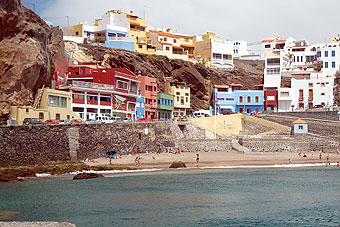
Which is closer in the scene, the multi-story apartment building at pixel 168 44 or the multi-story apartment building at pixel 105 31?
the multi-story apartment building at pixel 105 31

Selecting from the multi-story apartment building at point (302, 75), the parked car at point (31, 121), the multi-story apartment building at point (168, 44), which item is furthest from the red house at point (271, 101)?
the parked car at point (31, 121)

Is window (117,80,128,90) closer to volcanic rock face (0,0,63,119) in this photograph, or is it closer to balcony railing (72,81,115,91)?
balcony railing (72,81,115,91)

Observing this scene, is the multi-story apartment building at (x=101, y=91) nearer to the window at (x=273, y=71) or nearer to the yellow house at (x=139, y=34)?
the yellow house at (x=139, y=34)

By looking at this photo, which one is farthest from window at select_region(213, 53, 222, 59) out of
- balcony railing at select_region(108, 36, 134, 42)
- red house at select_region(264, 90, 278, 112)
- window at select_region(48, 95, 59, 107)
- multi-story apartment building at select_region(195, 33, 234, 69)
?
window at select_region(48, 95, 59, 107)

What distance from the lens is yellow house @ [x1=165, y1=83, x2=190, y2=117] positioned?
8750 centimetres

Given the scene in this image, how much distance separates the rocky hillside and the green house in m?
4.11

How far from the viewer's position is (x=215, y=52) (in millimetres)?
110500

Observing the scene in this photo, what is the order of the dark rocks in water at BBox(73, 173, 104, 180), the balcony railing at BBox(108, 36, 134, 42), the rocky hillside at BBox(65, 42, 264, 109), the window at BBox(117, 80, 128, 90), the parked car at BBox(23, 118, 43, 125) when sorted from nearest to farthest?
the dark rocks in water at BBox(73, 173, 104, 180) → the parked car at BBox(23, 118, 43, 125) → the window at BBox(117, 80, 128, 90) → the rocky hillside at BBox(65, 42, 264, 109) → the balcony railing at BBox(108, 36, 134, 42)

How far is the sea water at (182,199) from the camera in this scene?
93.7ft

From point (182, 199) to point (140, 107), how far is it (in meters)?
42.9

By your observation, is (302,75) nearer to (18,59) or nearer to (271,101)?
(271,101)

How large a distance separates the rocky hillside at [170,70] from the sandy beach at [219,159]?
29208 millimetres

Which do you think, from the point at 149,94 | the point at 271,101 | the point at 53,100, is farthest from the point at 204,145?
the point at 271,101

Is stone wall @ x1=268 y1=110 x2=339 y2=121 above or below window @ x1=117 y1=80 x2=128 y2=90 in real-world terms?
below
